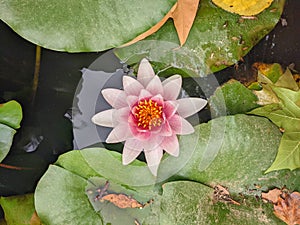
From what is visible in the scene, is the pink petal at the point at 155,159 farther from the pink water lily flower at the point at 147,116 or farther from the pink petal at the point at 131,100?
the pink petal at the point at 131,100

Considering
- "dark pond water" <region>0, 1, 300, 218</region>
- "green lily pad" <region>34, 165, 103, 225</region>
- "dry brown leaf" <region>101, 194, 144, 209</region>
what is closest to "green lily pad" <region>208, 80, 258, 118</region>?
"dark pond water" <region>0, 1, 300, 218</region>

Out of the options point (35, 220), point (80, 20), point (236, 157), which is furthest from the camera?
point (35, 220)

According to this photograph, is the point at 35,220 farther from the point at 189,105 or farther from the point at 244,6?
the point at 244,6

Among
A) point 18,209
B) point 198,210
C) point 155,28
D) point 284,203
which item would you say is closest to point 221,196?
point 198,210

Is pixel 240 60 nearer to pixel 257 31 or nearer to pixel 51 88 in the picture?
pixel 257 31

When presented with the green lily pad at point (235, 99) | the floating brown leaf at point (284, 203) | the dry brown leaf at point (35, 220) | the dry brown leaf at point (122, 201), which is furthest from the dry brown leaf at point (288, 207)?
the dry brown leaf at point (35, 220)

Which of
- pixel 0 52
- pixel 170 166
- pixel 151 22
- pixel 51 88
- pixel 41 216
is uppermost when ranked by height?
pixel 151 22

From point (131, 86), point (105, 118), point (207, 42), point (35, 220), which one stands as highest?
point (207, 42)

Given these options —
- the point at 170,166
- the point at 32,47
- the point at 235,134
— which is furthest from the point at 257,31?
the point at 32,47

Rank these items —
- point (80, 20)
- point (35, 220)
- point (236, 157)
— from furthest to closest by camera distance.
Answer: point (35, 220), point (236, 157), point (80, 20)
